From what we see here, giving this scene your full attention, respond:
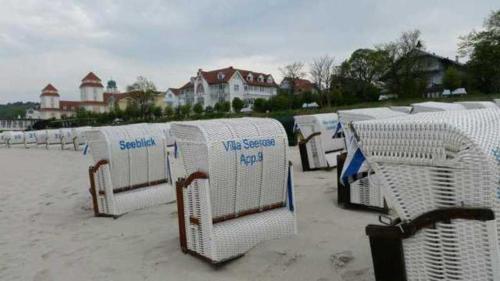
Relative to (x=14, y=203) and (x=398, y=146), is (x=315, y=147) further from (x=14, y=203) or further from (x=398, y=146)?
(x=398, y=146)

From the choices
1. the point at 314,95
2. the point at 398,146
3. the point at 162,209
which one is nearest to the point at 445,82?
the point at 314,95

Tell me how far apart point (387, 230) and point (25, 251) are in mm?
5064

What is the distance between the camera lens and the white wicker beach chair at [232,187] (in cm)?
440

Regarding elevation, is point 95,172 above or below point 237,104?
below

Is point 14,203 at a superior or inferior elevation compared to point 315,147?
inferior

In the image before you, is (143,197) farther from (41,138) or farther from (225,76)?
(225,76)

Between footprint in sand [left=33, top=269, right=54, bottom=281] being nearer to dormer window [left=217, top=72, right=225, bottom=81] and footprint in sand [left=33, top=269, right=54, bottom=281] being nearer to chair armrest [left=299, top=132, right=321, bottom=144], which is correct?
chair armrest [left=299, top=132, right=321, bottom=144]

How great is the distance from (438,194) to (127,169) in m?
5.84

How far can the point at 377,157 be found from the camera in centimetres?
271

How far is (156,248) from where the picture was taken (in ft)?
17.3

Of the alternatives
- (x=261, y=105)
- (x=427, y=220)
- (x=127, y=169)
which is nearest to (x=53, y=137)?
(x=261, y=105)

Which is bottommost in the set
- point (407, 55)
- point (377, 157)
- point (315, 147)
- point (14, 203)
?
point (14, 203)

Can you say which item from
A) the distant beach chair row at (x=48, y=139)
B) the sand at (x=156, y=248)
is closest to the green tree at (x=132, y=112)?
the distant beach chair row at (x=48, y=139)

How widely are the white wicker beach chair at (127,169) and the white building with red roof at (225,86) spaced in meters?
71.3
